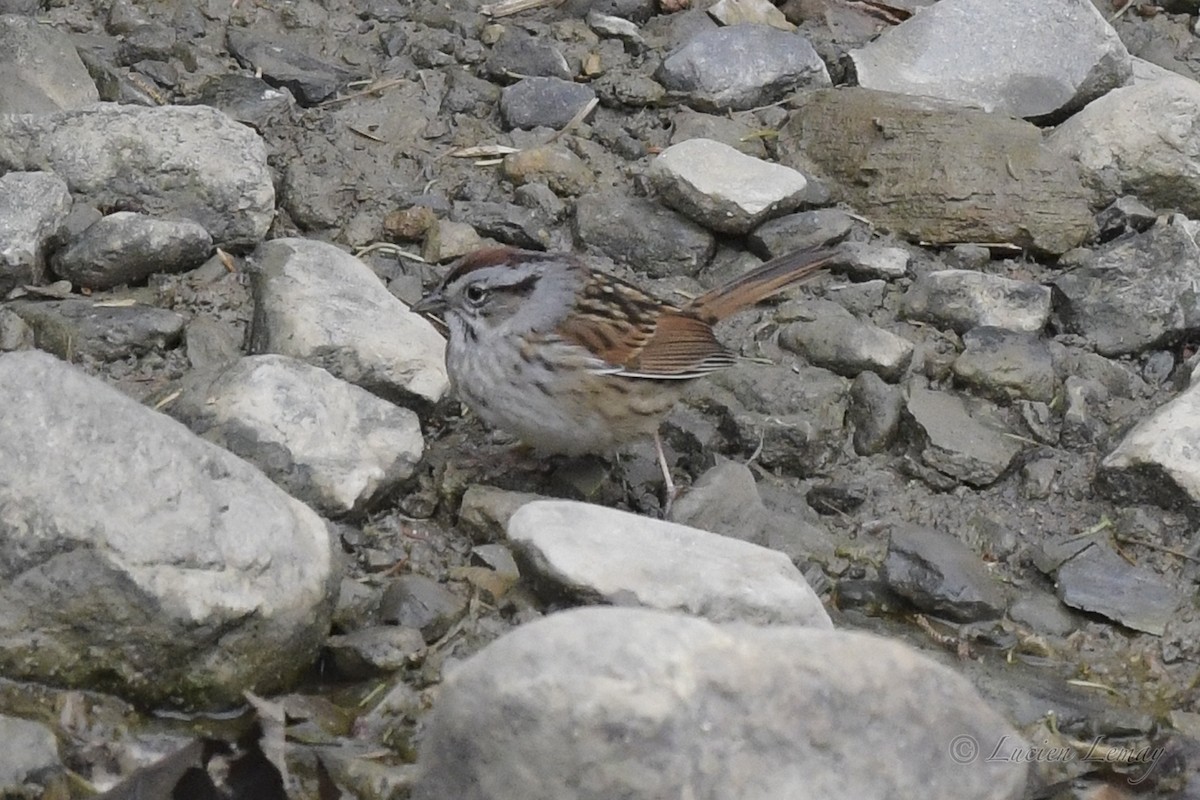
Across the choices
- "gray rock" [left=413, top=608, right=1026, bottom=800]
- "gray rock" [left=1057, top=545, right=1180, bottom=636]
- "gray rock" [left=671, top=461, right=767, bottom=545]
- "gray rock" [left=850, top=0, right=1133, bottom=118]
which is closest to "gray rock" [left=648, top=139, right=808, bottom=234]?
"gray rock" [left=850, top=0, right=1133, bottom=118]

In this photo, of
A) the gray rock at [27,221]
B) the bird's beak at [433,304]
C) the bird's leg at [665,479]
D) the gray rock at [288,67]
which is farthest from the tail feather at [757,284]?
the gray rock at [27,221]

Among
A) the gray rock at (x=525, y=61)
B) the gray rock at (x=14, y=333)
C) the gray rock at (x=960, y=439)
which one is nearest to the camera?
the gray rock at (x=14, y=333)

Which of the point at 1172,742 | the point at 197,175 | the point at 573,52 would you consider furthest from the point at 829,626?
the point at 573,52

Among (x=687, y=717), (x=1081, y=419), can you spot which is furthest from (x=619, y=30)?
(x=687, y=717)

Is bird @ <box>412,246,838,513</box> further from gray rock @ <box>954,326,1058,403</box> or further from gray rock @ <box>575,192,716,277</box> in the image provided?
gray rock @ <box>954,326,1058,403</box>

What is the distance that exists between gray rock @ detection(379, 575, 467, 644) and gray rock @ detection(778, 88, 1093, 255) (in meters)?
2.69

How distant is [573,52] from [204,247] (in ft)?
6.70

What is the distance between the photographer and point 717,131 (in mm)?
7004

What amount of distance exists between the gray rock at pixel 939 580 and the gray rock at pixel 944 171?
1.80 metres

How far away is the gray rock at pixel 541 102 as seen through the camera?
693 centimetres

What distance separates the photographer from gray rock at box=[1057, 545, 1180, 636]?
5.16 meters

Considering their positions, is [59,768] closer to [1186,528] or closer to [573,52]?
Result: [1186,528]

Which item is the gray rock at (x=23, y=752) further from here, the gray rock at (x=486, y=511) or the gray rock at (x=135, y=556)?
the gray rock at (x=486, y=511)

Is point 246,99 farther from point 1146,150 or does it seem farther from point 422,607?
point 1146,150
